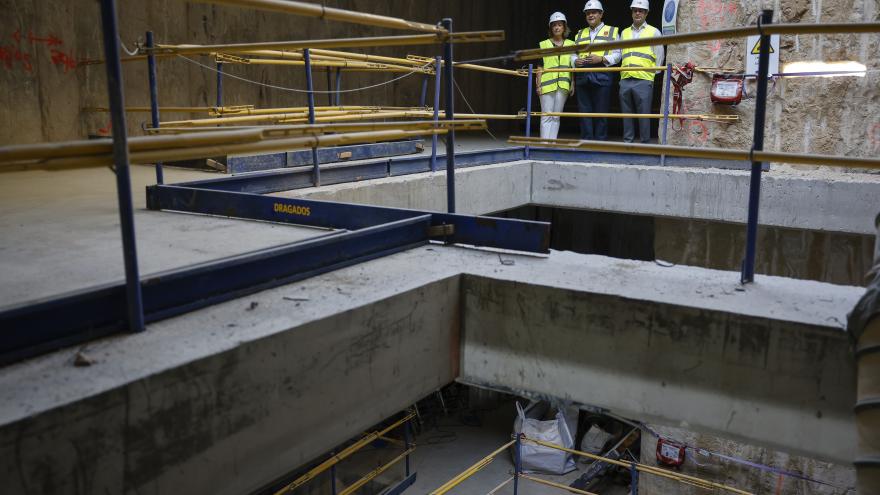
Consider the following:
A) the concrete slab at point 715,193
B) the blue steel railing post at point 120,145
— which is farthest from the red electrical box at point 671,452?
the blue steel railing post at point 120,145

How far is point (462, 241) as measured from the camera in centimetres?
394

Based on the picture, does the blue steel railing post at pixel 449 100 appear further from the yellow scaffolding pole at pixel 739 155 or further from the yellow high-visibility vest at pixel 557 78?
the yellow high-visibility vest at pixel 557 78

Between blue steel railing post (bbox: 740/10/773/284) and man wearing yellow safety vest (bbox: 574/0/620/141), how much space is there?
6587mm

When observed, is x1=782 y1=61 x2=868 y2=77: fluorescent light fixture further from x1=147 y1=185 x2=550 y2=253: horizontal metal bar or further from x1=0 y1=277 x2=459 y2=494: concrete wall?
x1=0 y1=277 x2=459 y2=494: concrete wall

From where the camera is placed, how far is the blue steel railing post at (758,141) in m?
2.96

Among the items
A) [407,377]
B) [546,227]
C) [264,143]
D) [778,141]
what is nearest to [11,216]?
Result: [264,143]

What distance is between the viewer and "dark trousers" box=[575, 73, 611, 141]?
33.7 ft

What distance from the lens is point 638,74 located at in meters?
9.62

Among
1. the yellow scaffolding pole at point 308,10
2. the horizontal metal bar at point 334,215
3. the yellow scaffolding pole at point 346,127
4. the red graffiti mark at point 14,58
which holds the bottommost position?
the horizontal metal bar at point 334,215

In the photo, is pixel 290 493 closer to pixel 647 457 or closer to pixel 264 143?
pixel 647 457

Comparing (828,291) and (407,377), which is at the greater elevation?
(828,291)

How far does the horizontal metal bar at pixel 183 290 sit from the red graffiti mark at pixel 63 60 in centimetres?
671

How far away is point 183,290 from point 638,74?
8.21m

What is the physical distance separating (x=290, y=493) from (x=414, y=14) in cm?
918
